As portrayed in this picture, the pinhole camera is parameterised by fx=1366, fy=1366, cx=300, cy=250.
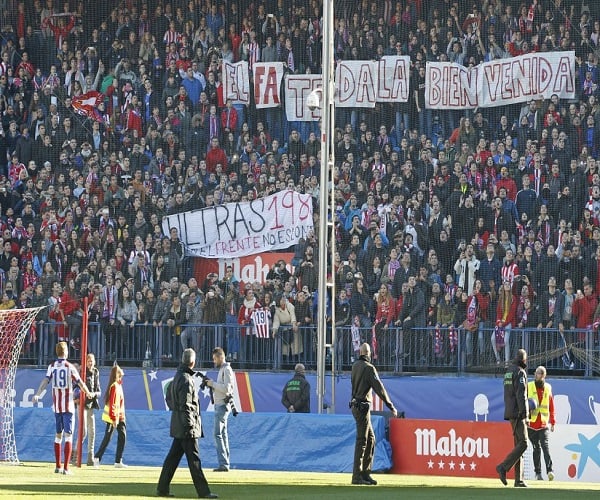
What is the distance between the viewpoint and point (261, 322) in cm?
2700

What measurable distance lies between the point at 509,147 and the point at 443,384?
5.55m

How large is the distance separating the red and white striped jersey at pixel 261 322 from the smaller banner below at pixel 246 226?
8.58 feet

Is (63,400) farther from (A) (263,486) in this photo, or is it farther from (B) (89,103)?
(B) (89,103)

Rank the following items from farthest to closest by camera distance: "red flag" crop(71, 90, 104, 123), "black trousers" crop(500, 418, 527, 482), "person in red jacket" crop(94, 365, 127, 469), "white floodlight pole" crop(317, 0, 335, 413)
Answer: "red flag" crop(71, 90, 104, 123) → "white floodlight pole" crop(317, 0, 335, 413) → "person in red jacket" crop(94, 365, 127, 469) → "black trousers" crop(500, 418, 527, 482)

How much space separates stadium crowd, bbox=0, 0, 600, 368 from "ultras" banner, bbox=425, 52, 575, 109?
0.86ft

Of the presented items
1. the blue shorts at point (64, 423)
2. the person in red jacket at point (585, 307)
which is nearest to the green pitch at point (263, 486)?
the blue shorts at point (64, 423)

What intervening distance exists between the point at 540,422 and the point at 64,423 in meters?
7.02

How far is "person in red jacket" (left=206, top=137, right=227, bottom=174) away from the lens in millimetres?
30734

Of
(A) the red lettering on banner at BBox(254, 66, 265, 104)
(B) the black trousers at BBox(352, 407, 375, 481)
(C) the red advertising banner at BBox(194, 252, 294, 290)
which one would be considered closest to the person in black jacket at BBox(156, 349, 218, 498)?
(B) the black trousers at BBox(352, 407, 375, 481)

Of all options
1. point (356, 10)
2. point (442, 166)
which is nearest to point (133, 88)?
point (356, 10)

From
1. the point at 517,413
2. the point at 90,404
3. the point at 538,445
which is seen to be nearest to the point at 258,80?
the point at 90,404

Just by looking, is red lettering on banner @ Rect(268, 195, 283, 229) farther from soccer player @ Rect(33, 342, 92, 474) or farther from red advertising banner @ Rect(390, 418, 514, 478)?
soccer player @ Rect(33, 342, 92, 474)

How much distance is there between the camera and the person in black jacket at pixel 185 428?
1486cm

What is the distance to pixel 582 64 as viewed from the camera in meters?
28.7
